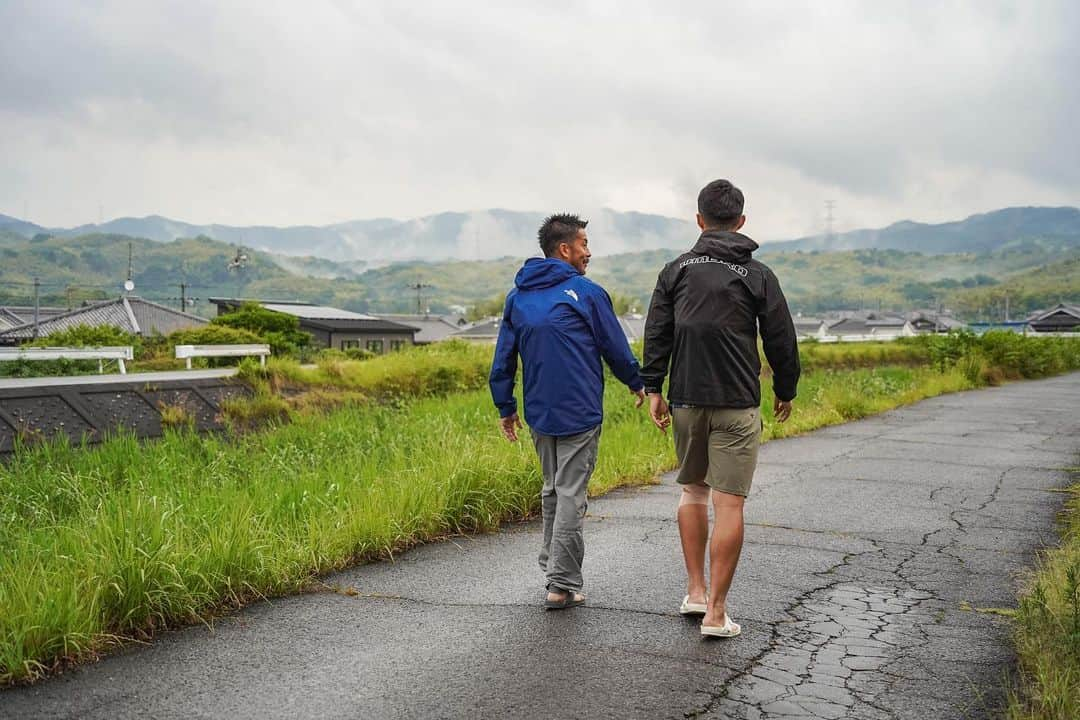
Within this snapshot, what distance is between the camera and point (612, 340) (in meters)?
4.86

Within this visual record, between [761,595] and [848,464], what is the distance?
5.75 m

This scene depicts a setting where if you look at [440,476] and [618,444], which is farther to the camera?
[618,444]

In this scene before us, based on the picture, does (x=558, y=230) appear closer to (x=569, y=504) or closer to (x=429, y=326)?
(x=569, y=504)

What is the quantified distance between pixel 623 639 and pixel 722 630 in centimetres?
45

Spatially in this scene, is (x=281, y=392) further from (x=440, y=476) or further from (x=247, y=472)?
(x=440, y=476)

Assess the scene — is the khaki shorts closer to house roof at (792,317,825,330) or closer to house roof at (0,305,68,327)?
house roof at (0,305,68,327)

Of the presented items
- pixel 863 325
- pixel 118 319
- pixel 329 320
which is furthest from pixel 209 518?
pixel 863 325

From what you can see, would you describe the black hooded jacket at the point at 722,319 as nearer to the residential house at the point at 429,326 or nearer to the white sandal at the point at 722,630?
the white sandal at the point at 722,630

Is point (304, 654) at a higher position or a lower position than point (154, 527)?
lower

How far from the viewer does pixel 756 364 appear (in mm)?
4434

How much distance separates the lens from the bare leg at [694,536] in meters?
4.59

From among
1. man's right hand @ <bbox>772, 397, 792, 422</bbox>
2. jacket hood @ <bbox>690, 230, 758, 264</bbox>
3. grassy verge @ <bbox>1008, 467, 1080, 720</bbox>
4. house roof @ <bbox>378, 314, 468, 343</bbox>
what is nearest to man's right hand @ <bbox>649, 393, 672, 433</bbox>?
man's right hand @ <bbox>772, 397, 792, 422</bbox>

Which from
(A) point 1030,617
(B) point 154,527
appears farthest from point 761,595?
A: (B) point 154,527

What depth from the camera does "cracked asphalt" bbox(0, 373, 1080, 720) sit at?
355 cm
